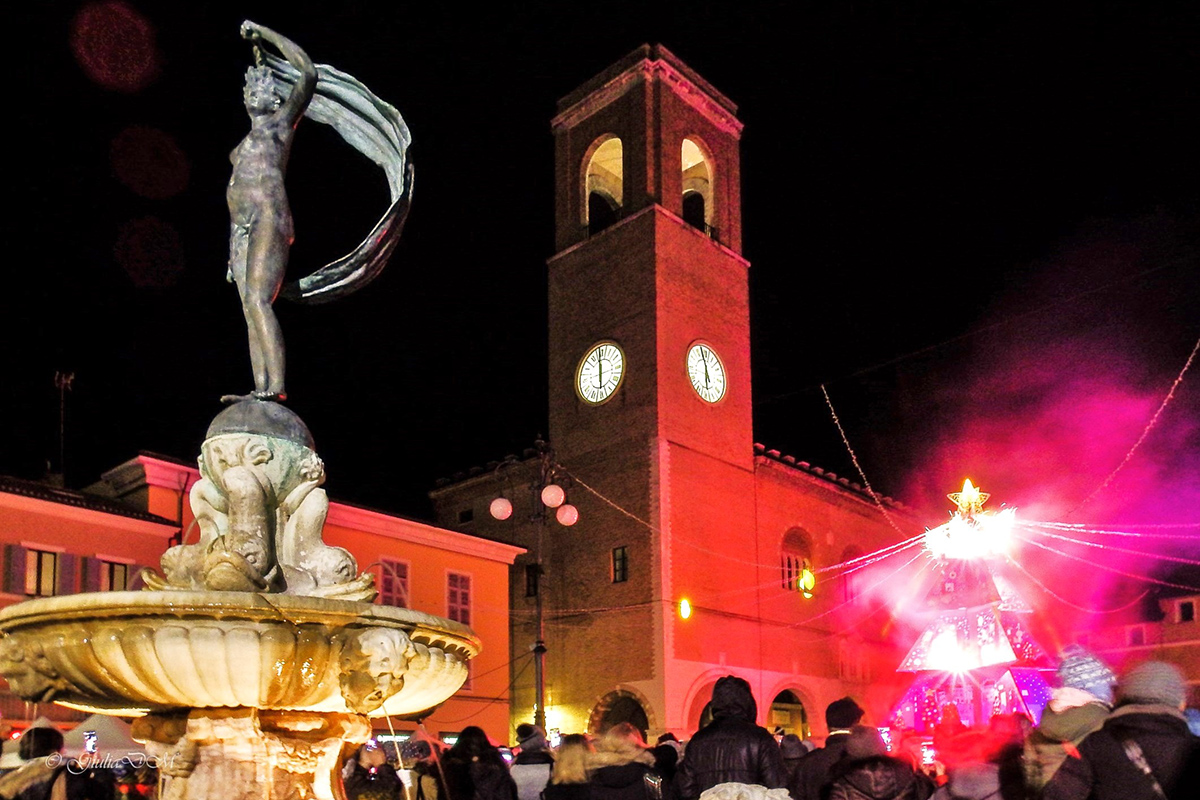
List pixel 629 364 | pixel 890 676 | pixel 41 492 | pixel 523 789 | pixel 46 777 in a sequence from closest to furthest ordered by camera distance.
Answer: pixel 46 777, pixel 523 789, pixel 41 492, pixel 629 364, pixel 890 676

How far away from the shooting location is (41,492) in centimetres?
2128

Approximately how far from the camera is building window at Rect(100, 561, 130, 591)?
72.1ft

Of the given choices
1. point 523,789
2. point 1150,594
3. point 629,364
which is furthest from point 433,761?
point 1150,594

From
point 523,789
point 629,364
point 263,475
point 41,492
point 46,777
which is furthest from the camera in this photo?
point 629,364

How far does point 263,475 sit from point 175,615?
149 centimetres

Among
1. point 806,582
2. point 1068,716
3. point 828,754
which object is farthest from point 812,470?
point 1068,716

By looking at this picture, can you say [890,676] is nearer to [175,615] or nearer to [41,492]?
[41,492]

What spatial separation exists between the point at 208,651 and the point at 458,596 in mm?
24846

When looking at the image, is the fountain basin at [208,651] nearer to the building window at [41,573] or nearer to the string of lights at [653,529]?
the building window at [41,573]

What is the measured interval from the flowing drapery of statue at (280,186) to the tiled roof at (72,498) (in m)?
15.8

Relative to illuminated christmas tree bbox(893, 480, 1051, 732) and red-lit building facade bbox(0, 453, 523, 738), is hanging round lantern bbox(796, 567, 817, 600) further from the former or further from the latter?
illuminated christmas tree bbox(893, 480, 1051, 732)

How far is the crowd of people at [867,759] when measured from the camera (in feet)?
12.6

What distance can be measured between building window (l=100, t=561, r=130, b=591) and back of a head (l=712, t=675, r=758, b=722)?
18539 millimetres

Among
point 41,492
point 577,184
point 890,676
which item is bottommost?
point 890,676
